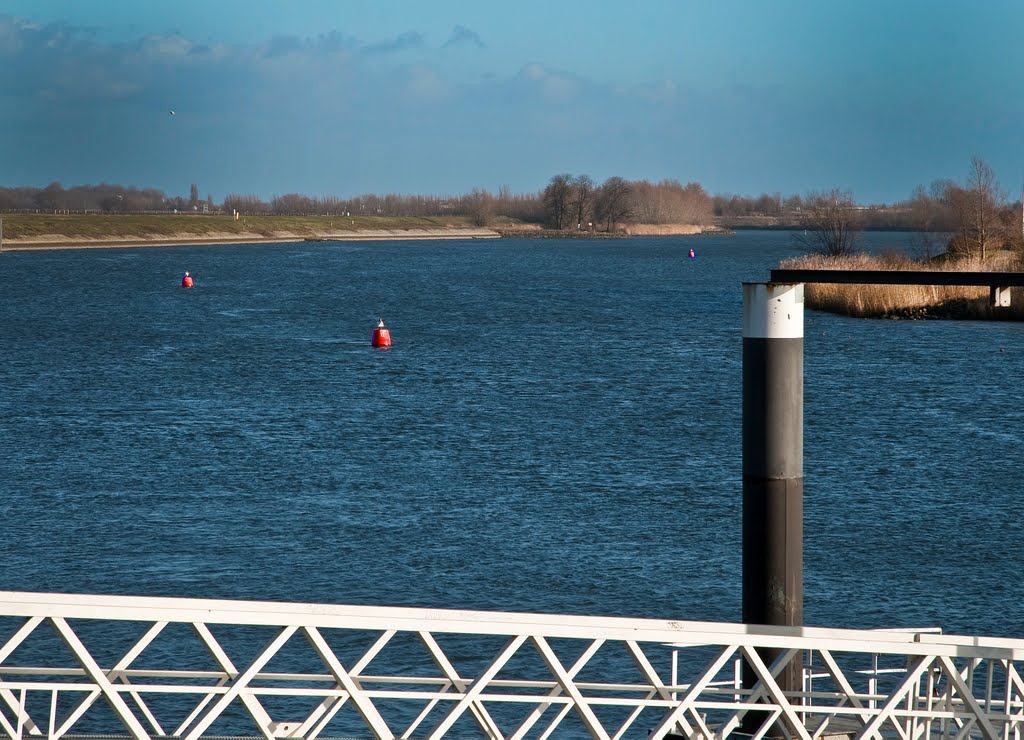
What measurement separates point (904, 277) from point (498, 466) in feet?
75.3

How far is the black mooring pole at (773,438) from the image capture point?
9.62 meters

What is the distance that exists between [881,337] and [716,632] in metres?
57.5

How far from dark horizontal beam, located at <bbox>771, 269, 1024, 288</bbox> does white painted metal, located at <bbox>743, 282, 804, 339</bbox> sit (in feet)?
0.66

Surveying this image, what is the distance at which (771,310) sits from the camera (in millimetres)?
9625

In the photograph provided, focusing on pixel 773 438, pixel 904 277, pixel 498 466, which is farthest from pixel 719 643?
pixel 498 466

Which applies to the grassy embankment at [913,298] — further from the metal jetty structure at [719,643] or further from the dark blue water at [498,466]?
the metal jetty structure at [719,643]

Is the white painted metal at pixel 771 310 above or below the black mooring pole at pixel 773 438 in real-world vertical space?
above

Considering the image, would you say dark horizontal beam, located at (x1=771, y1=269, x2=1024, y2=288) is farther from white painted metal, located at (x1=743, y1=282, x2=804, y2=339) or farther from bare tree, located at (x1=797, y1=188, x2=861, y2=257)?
bare tree, located at (x1=797, y1=188, x2=861, y2=257)

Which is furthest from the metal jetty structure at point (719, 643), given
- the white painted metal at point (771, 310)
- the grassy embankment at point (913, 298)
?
the grassy embankment at point (913, 298)

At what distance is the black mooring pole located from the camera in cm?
962

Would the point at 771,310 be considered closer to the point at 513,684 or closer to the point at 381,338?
the point at 513,684

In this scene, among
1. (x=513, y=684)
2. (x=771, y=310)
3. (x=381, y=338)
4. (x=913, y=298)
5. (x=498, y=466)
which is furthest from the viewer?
(x=913, y=298)

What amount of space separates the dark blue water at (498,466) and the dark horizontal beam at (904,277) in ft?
36.0

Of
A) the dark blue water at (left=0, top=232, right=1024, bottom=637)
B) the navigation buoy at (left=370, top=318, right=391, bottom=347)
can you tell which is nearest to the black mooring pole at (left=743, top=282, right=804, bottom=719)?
the dark blue water at (left=0, top=232, right=1024, bottom=637)
